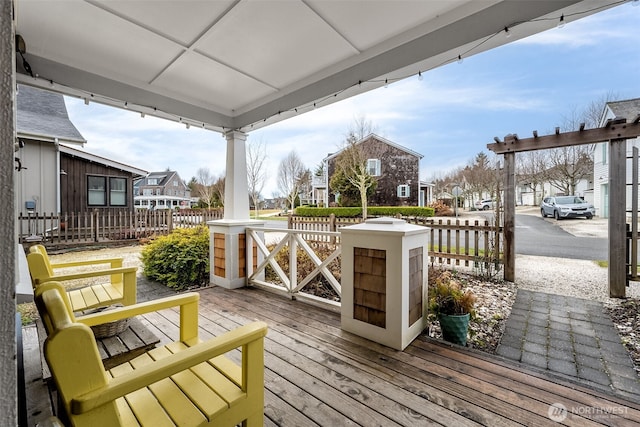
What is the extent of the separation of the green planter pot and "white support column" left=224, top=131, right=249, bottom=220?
117 inches

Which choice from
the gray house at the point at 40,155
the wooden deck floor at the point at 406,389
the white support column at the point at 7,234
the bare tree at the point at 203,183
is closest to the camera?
the white support column at the point at 7,234

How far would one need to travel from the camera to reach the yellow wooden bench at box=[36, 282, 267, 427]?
2.52ft

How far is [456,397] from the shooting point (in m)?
1.68

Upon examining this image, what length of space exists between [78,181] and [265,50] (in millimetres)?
9265

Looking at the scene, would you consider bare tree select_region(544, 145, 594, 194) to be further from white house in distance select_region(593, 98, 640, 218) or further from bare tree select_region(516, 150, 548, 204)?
white house in distance select_region(593, 98, 640, 218)

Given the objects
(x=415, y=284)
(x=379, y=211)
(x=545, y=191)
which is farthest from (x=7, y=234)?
(x=545, y=191)

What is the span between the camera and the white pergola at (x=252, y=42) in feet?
6.43

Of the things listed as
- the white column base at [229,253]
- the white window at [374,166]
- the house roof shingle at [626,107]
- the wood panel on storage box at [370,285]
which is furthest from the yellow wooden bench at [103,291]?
the white window at [374,166]

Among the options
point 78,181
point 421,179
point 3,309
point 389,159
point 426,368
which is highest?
point 389,159

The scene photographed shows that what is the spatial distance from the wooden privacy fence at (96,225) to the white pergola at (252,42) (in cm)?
525

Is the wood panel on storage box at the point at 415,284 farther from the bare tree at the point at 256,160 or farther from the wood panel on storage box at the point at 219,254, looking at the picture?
the bare tree at the point at 256,160

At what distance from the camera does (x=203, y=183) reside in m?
27.9

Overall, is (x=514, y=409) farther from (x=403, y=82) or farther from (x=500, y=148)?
(x=500, y=148)

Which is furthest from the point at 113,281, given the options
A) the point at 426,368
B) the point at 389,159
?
the point at 389,159
